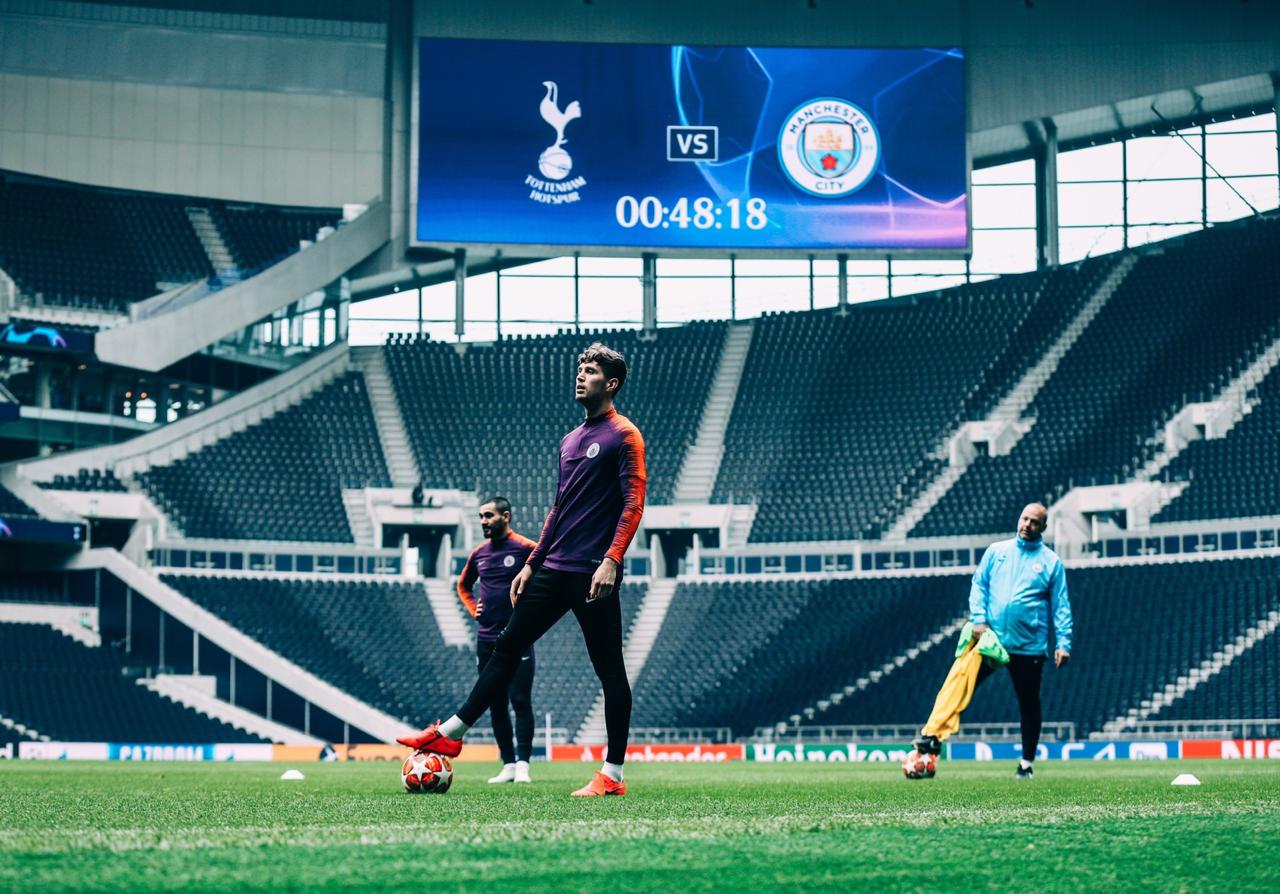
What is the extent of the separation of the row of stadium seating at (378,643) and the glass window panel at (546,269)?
1082 cm

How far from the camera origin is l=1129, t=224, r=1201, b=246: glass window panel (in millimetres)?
46906

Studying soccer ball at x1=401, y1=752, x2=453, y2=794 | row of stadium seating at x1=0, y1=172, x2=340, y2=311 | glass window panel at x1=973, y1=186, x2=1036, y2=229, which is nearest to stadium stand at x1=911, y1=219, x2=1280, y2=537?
glass window panel at x1=973, y1=186, x2=1036, y2=229

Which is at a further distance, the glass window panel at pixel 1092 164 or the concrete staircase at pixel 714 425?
the glass window panel at pixel 1092 164

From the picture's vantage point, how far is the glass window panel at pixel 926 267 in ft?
159

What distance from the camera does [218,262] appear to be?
152 feet

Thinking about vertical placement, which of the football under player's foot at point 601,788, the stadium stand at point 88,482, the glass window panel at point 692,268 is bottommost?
the football under player's foot at point 601,788

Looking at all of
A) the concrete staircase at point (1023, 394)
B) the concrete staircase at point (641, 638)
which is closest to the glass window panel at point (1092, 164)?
the concrete staircase at point (1023, 394)

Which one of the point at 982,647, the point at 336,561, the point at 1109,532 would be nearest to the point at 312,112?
the point at 336,561

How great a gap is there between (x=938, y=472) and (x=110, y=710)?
66.0 feet

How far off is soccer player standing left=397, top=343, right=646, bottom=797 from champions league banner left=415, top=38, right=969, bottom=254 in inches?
1391

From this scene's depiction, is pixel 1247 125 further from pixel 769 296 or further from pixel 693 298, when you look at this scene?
pixel 693 298

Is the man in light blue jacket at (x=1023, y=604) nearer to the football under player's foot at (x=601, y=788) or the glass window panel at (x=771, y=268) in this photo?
the football under player's foot at (x=601, y=788)

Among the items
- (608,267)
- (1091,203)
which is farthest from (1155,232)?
(608,267)

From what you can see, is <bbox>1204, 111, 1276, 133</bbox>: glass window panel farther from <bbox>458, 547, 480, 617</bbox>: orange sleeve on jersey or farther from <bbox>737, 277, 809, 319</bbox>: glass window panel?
<bbox>458, 547, 480, 617</bbox>: orange sleeve on jersey
